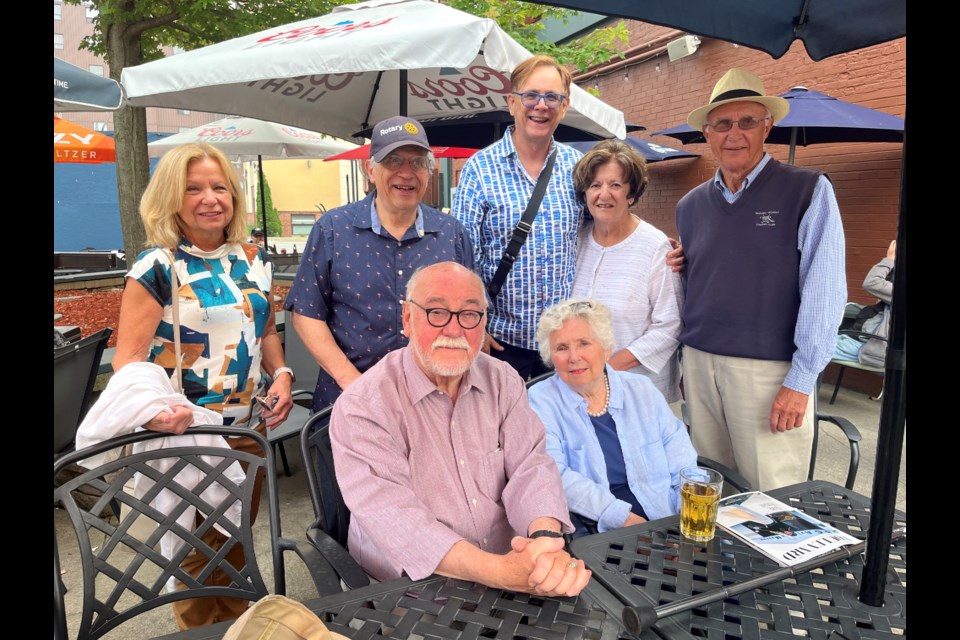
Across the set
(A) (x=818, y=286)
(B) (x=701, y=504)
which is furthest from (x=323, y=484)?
(A) (x=818, y=286)

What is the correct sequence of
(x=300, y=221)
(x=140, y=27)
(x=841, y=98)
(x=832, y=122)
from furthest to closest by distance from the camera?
(x=300, y=221), (x=140, y=27), (x=841, y=98), (x=832, y=122)

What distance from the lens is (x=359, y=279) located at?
2266 mm

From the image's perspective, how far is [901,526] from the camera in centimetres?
160

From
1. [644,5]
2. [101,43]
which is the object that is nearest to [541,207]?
[644,5]

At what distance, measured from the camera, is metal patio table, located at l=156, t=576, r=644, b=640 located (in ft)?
3.91

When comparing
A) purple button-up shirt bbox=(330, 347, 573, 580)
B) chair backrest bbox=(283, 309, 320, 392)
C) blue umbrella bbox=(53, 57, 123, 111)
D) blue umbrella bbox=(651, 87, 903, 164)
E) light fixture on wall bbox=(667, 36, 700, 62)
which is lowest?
chair backrest bbox=(283, 309, 320, 392)

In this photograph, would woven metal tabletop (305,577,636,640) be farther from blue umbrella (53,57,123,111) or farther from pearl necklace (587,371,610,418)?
blue umbrella (53,57,123,111)

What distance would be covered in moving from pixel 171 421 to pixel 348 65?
5.12ft

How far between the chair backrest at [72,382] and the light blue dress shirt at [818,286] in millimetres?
3169

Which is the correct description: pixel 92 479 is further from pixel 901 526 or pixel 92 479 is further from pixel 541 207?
pixel 901 526

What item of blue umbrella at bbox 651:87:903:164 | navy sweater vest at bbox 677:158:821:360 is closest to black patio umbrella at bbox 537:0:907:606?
navy sweater vest at bbox 677:158:821:360

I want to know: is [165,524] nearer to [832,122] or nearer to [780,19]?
[780,19]

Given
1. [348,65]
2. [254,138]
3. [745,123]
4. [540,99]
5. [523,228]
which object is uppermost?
[254,138]

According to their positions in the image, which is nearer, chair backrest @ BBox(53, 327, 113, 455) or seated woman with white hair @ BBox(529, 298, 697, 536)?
seated woman with white hair @ BBox(529, 298, 697, 536)
